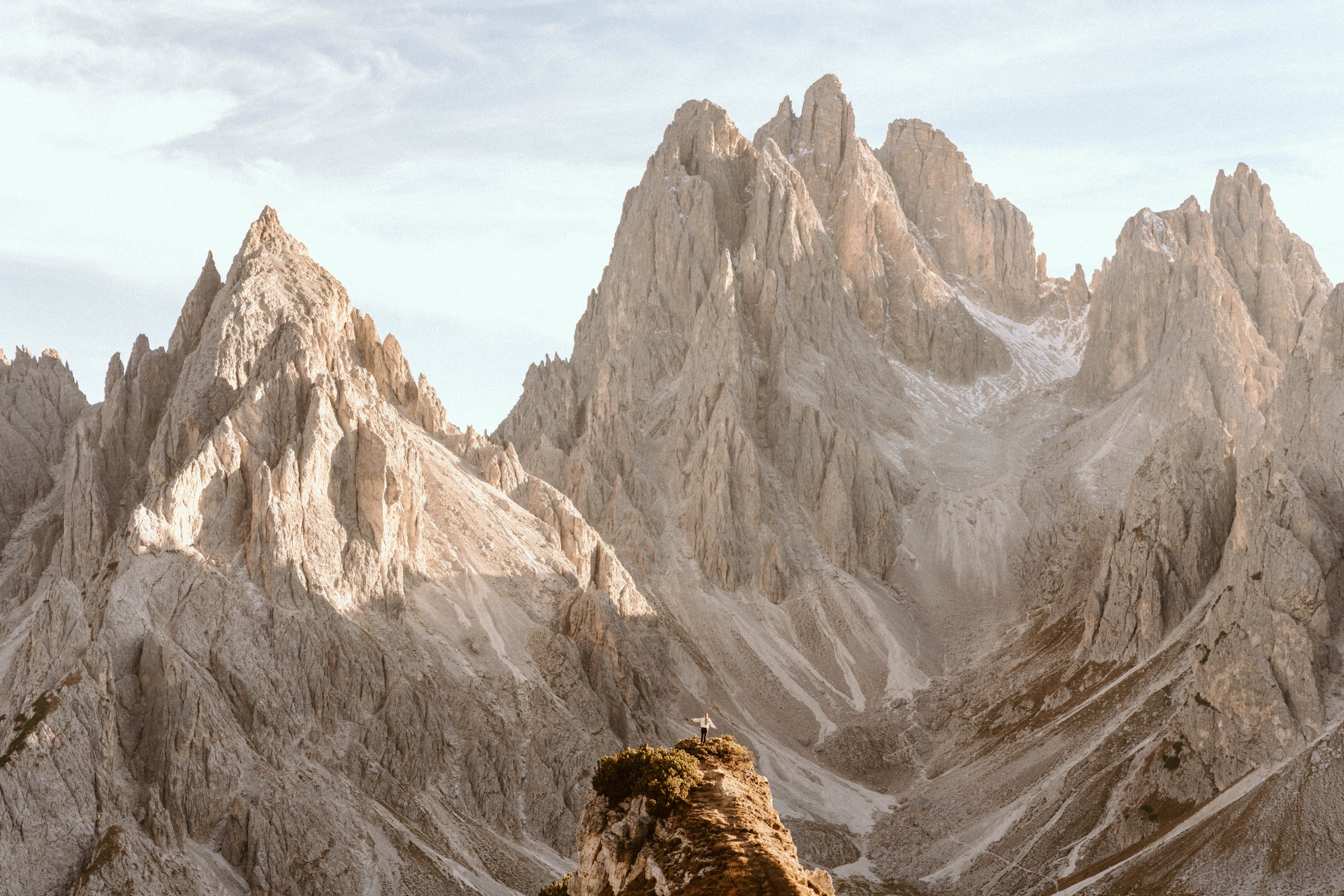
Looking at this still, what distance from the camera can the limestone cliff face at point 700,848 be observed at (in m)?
37.6

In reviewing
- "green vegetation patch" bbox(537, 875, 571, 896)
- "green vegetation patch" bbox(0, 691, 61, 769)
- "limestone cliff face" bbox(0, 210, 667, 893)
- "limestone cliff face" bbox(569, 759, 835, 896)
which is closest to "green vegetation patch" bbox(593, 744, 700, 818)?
"limestone cliff face" bbox(569, 759, 835, 896)

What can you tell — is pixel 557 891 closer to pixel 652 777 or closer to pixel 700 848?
pixel 652 777

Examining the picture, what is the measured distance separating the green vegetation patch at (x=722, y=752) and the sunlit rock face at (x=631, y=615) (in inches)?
193

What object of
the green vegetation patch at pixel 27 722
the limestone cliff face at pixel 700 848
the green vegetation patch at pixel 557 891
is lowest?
the green vegetation patch at pixel 557 891

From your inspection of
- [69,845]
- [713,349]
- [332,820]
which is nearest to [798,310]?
[713,349]

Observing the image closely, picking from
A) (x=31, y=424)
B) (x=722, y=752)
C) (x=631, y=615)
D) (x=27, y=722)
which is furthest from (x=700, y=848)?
(x=31, y=424)

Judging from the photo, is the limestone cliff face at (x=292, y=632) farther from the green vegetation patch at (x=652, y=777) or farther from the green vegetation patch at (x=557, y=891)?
the green vegetation patch at (x=652, y=777)

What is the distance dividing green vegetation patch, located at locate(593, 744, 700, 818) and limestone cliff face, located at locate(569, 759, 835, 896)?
0.26 meters

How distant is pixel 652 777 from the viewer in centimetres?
4381

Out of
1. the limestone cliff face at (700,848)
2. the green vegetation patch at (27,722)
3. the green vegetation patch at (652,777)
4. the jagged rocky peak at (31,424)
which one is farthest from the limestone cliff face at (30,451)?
the limestone cliff face at (700,848)

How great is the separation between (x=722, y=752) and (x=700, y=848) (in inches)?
333

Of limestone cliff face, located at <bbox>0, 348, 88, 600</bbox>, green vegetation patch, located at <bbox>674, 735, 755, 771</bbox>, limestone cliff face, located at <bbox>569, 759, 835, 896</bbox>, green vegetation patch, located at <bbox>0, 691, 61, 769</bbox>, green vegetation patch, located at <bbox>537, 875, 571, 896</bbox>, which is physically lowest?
green vegetation patch, located at <bbox>537, 875, 571, 896</bbox>

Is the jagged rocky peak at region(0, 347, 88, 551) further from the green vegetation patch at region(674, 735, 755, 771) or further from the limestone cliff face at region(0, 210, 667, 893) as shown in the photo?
the green vegetation patch at region(674, 735, 755, 771)

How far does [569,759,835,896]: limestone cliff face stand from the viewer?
123ft
